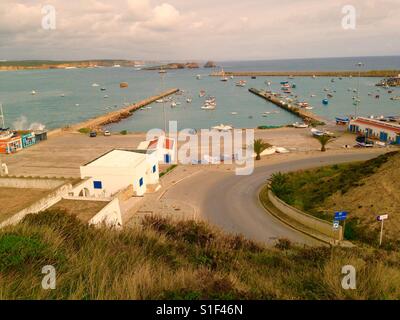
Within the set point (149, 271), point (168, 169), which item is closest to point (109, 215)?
point (149, 271)

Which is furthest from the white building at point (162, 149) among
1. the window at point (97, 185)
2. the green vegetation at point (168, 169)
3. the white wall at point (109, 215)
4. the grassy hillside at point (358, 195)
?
the white wall at point (109, 215)

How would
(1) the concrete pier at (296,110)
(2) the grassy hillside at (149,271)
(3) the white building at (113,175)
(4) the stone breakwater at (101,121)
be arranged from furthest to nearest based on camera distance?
(1) the concrete pier at (296,110)
(4) the stone breakwater at (101,121)
(3) the white building at (113,175)
(2) the grassy hillside at (149,271)

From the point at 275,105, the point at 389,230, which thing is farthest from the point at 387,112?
the point at 389,230

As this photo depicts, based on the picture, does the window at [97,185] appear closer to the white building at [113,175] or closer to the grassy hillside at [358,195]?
the white building at [113,175]

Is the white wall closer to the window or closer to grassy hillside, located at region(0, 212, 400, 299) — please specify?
grassy hillside, located at region(0, 212, 400, 299)

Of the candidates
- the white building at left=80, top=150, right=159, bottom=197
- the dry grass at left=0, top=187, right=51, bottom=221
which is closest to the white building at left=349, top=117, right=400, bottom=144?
the white building at left=80, top=150, right=159, bottom=197

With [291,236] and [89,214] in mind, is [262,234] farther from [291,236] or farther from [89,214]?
[89,214]

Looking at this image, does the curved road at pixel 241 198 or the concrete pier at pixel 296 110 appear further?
the concrete pier at pixel 296 110
